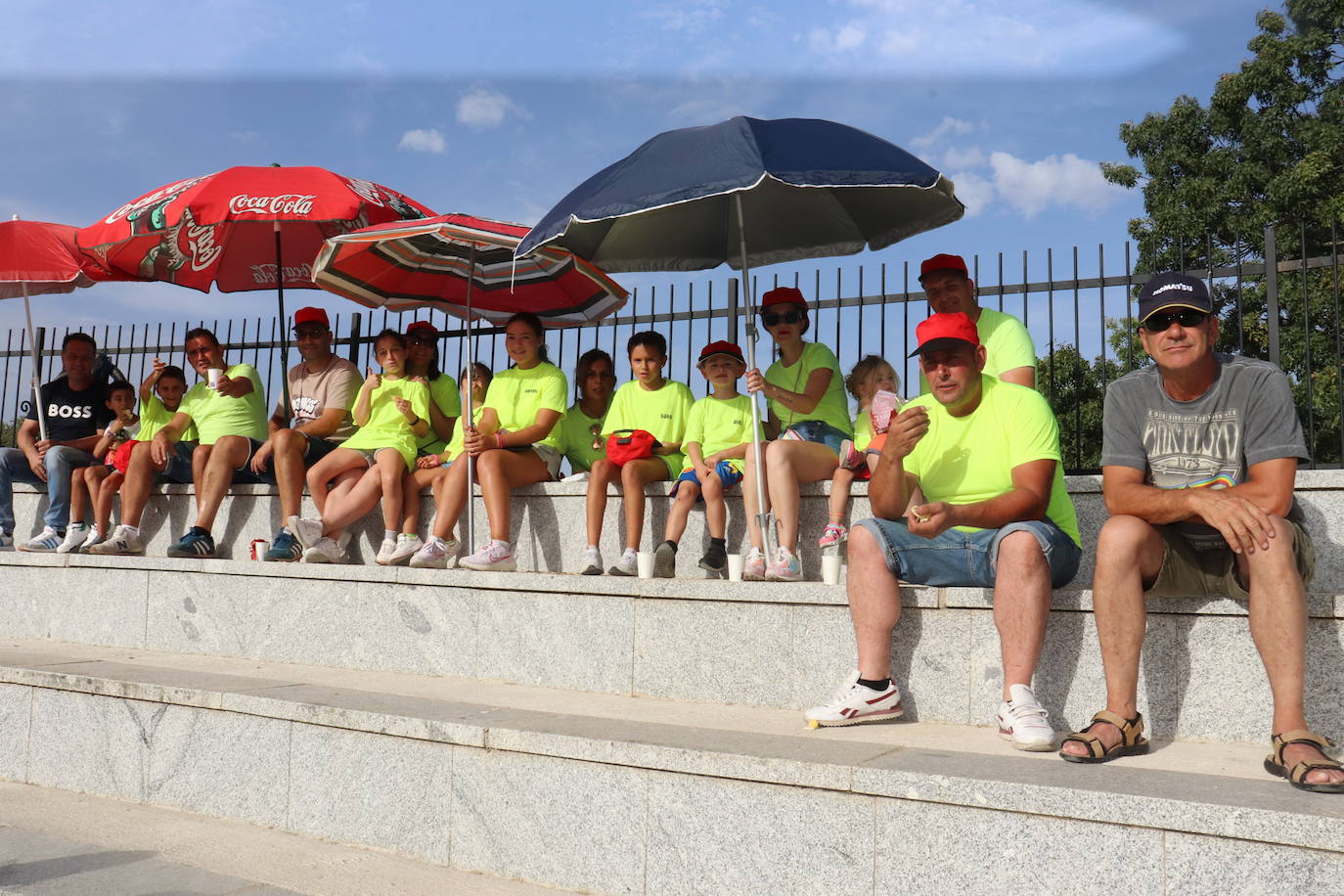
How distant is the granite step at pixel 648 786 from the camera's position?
2752 mm

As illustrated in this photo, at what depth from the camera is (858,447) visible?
5906mm

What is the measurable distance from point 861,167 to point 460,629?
3134 mm

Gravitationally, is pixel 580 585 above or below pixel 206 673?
above

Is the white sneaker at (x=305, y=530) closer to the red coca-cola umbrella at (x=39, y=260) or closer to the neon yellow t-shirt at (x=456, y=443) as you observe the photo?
the neon yellow t-shirt at (x=456, y=443)

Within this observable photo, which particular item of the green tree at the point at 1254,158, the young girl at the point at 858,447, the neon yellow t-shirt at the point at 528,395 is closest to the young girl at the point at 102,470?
the neon yellow t-shirt at the point at 528,395

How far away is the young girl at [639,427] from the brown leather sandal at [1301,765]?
10.9ft

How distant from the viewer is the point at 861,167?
15.2ft

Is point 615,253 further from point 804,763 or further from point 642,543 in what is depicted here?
point 804,763

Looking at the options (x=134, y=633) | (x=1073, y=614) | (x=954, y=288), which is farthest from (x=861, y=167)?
(x=134, y=633)

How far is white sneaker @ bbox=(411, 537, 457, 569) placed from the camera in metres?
6.24

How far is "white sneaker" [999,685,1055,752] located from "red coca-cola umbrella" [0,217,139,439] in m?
7.59

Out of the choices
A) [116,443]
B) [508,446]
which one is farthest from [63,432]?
[508,446]

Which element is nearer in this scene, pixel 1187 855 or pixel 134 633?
pixel 1187 855

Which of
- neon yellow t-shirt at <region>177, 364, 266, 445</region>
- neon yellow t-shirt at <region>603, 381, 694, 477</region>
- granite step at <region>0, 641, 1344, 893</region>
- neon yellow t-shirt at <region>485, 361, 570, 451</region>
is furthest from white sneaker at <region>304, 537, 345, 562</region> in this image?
neon yellow t-shirt at <region>603, 381, 694, 477</region>
